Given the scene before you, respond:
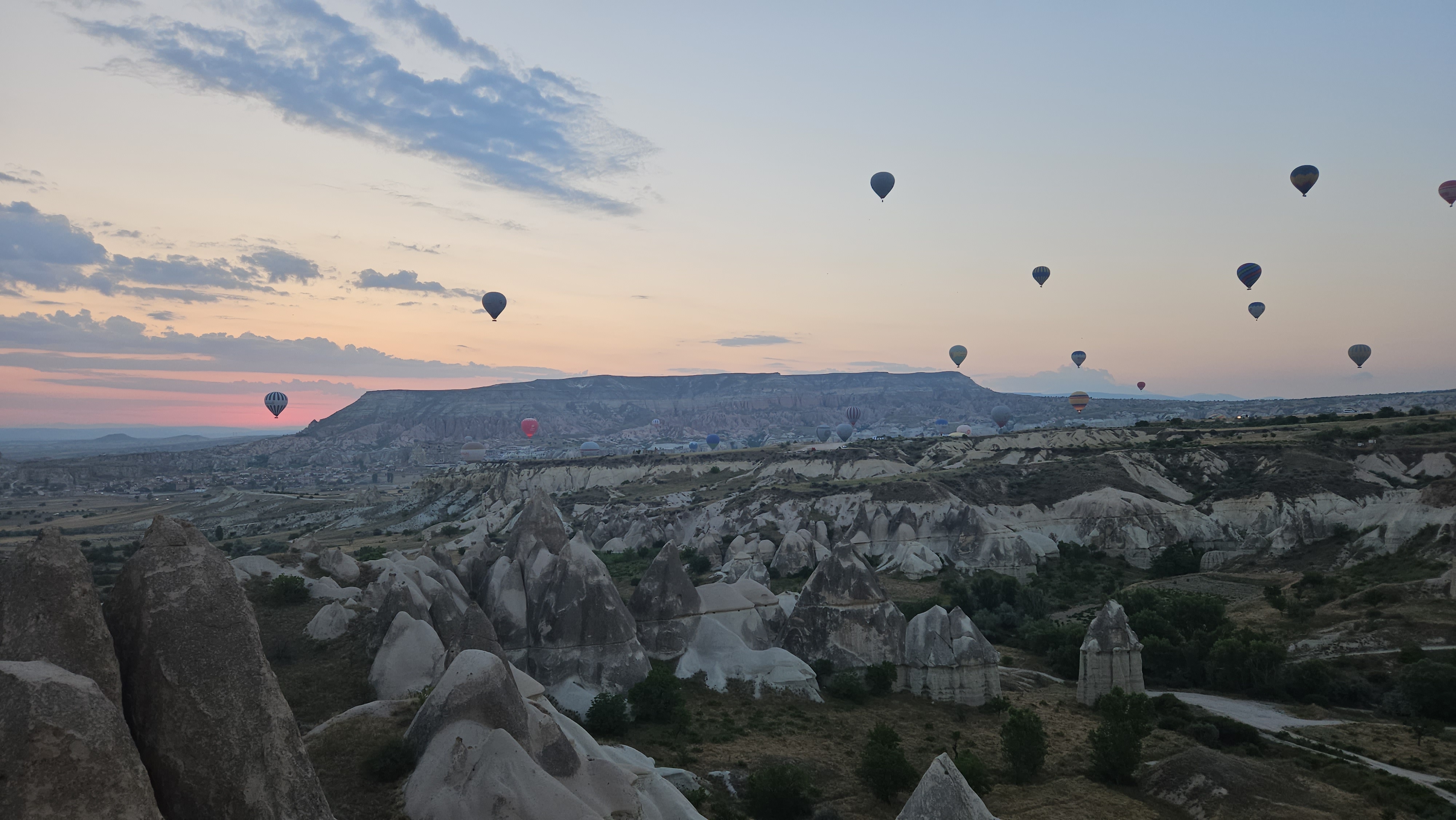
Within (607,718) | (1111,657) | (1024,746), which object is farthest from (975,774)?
(1111,657)

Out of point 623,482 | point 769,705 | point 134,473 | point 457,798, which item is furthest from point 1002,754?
point 134,473

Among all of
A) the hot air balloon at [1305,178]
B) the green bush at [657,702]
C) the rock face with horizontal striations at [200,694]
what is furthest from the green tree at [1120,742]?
the hot air balloon at [1305,178]

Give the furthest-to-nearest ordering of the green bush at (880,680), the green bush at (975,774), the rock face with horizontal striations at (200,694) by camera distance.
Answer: the green bush at (880,680), the green bush at (975,774), the rock face with horizontal striations at (200,694)

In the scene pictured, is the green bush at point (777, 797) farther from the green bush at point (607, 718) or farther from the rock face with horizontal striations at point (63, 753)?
the rock face with horizontal striations at point (63, 753)

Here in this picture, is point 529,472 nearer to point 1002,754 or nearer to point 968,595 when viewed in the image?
point 968,595

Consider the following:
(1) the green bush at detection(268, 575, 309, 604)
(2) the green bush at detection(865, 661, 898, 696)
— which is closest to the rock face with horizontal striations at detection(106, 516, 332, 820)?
(1) the green bush at detection(268, 575, 309, 604)
